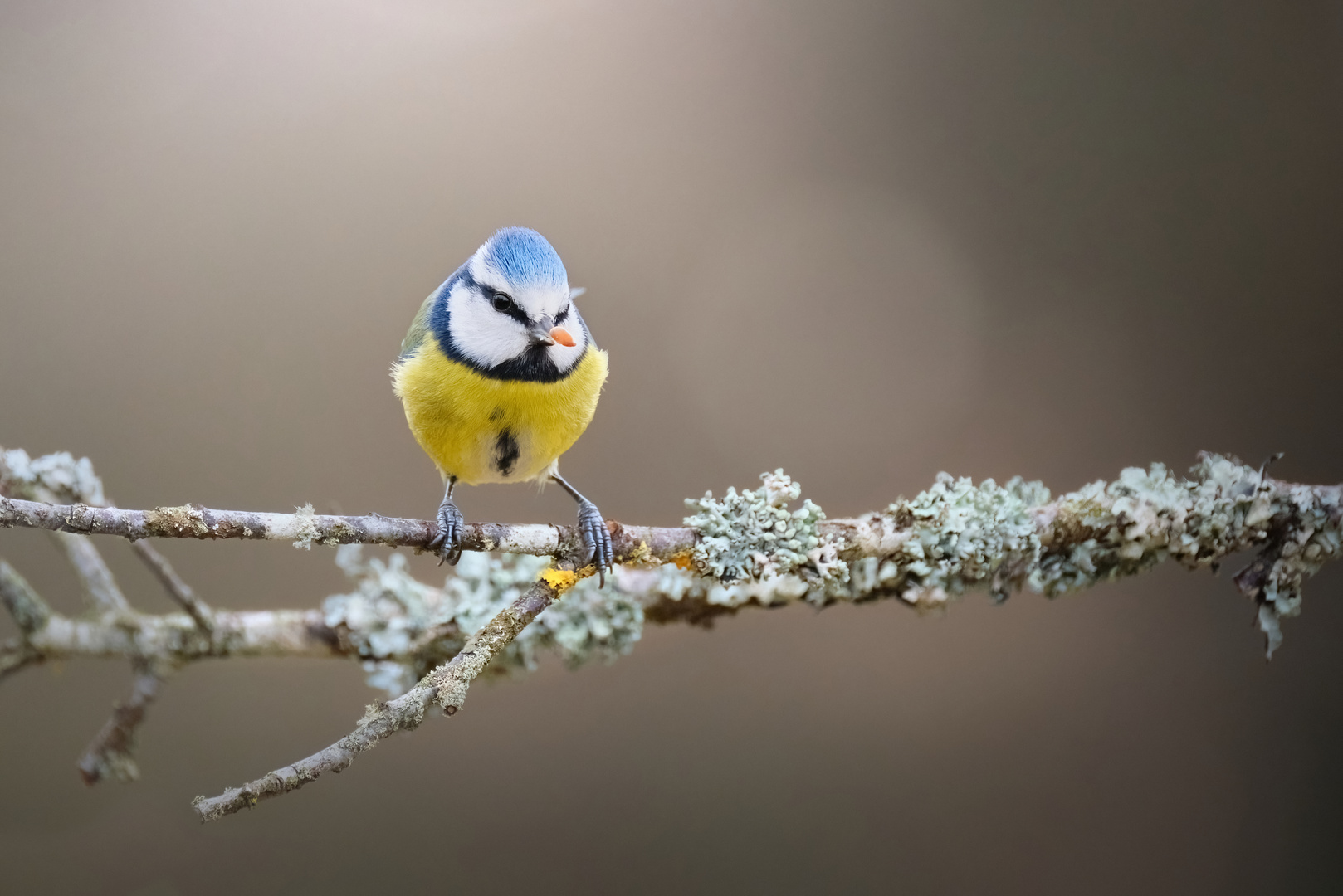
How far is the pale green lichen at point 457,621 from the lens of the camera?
2.28 feet

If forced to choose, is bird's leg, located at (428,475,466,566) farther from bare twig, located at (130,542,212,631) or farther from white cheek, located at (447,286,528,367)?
bare twig, located at (130,542,212,631)

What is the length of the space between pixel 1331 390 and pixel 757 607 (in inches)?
22.9

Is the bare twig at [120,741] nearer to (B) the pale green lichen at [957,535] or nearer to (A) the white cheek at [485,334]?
(A) the white cheek at [485,334]

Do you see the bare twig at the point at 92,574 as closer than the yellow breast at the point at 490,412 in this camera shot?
No

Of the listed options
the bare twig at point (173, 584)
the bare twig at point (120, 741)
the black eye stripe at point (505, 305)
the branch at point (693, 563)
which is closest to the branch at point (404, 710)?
the branch at point (693, 563)

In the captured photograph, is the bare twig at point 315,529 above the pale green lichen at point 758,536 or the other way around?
the other way around

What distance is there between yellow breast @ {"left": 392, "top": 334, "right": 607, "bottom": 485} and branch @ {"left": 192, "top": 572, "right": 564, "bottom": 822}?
16 cm

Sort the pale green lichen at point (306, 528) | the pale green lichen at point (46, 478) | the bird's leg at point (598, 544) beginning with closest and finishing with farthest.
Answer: the pale green lichen at point (306, 528), the bird's leg at point (598, 544), the pale green lichen at point (46, 478)

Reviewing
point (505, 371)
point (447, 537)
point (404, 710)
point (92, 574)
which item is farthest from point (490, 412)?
point (92, 574)

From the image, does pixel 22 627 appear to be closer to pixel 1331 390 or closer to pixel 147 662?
pixel 147 662

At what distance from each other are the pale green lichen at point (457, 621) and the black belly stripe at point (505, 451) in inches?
3.7

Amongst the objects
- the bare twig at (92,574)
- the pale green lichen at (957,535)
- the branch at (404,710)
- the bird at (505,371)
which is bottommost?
the branch at (404,710)

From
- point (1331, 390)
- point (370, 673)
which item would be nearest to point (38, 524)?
point (370, 673)

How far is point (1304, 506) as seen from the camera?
22.9 inches
